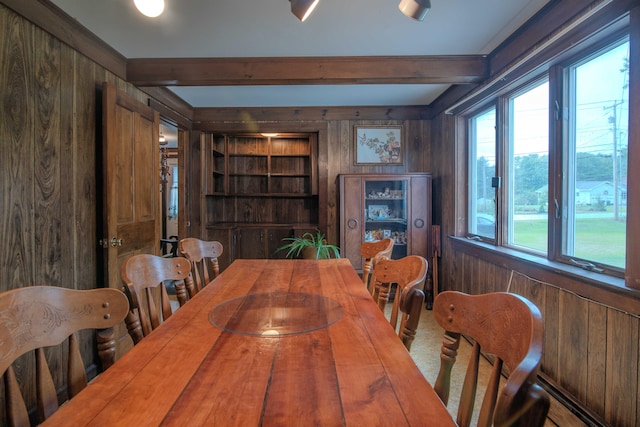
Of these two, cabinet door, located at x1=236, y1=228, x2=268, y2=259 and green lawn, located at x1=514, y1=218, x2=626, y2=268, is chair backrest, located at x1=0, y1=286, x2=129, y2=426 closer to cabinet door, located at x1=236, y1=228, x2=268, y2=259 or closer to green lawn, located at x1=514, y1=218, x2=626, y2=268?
green lawn, located at x1=514, y1=218, x2=626, y2=268

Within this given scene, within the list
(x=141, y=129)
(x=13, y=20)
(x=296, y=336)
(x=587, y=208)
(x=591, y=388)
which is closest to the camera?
(x=296, y=336)

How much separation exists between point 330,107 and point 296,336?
3.43m

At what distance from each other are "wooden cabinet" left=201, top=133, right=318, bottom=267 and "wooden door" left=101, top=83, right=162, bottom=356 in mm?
1509

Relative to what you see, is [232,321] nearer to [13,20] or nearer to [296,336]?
[296,336]

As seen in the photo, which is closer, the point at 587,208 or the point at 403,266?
the point at 403,266

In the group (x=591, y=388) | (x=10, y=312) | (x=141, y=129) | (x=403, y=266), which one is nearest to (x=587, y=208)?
(x=591, y=388)

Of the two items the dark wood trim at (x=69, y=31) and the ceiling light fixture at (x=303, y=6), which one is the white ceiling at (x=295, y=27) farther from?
the ceiling light fixture at (x=303, y=6)

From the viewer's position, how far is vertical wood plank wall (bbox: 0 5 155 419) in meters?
1.72

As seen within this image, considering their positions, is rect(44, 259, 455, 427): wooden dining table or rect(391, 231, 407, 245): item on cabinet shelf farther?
rect(391, 231, 407, 245): item on cabinet shelf

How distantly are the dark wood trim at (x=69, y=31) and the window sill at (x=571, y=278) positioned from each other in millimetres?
3323

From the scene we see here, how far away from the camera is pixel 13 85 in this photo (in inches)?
68.7

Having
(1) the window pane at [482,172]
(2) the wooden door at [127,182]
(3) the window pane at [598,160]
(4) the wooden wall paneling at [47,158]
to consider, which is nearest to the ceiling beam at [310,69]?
(2) the wooden door at [127,182]

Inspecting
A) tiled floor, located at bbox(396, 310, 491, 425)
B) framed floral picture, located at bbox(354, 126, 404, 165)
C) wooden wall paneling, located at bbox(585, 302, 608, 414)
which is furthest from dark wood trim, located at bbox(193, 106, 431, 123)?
wooden wall paneling, located at bbox(585, 302, 608, 414)

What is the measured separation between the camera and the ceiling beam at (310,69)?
8.60ft
